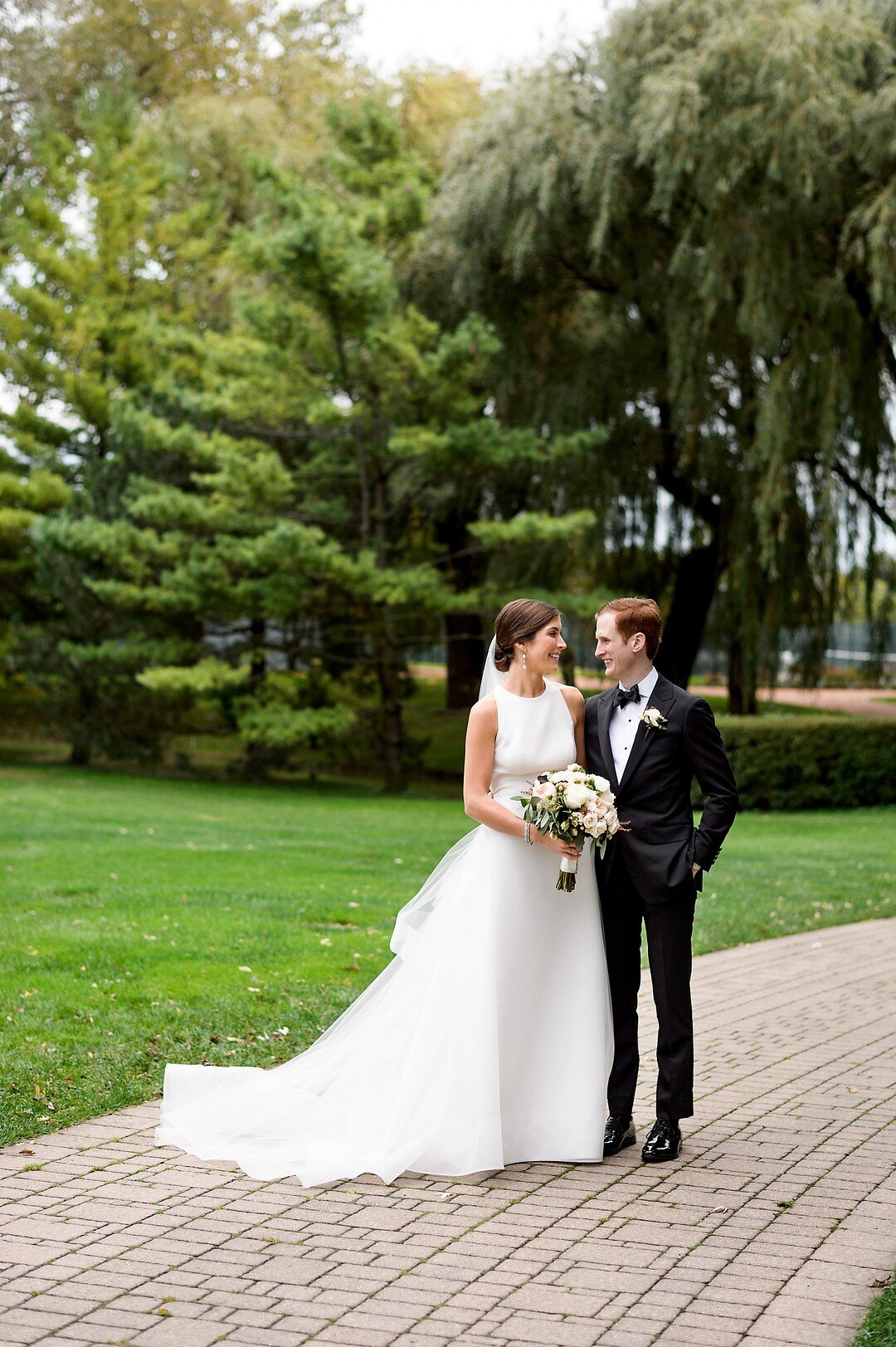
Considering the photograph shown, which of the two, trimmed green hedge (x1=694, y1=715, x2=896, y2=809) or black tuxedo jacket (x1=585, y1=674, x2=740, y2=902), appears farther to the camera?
trimmed green hedge (x1=694, y1=715, x2=896, y2=809)

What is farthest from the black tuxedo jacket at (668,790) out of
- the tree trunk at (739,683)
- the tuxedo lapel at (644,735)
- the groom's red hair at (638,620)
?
the tree trunk at (739,683)

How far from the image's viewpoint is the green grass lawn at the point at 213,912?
21.1 ft

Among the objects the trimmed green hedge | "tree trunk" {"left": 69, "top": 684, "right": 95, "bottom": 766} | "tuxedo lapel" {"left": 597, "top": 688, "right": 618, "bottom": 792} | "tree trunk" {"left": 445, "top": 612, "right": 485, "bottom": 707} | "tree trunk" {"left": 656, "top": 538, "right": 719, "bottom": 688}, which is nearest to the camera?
"tuxedo lapel" {"left": 597, "top": 688, "right": 618, "bottom": 792}

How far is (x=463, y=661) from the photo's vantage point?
2708 centimetres

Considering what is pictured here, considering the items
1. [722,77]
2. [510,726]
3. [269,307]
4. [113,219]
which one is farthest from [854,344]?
[510,726]

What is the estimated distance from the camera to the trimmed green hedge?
18.8 metres

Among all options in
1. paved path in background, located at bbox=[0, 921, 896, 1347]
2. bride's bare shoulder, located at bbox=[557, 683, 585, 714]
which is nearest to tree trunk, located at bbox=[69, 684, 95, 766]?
paved path in background, located at bbox=[0, 921, 896, 1347]

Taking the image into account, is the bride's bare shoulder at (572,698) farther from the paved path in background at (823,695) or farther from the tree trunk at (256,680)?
the tree trunk at (256,680)

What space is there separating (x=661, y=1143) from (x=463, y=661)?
2200 cm

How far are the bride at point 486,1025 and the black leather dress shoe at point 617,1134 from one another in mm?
214

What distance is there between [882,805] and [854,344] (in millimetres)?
6160

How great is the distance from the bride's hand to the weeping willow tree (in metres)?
14.4

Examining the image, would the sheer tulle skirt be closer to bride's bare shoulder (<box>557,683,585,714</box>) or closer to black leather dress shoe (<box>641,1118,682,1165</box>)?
black leather dress shoe (<box>641,1118,682,1165</box>)

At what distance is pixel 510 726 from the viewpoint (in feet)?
17.5
